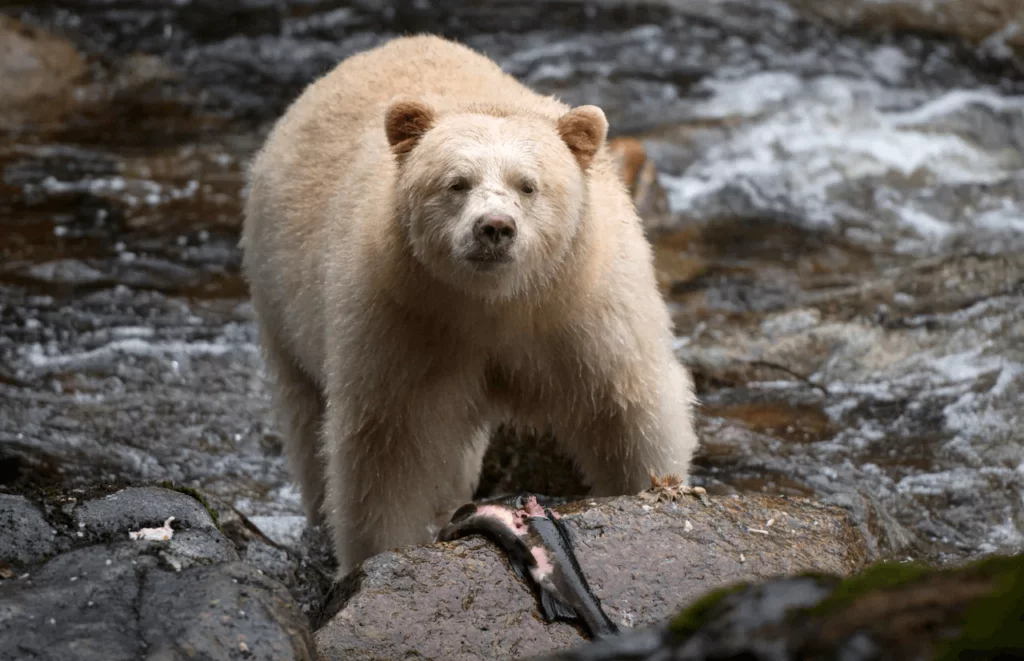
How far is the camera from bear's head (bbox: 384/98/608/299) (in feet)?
15.4

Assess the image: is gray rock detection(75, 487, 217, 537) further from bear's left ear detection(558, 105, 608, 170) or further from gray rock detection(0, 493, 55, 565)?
bear's left ear detection(558, 105, 608, 170)

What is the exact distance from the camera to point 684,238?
10.9m

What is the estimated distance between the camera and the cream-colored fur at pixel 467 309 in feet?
16.1

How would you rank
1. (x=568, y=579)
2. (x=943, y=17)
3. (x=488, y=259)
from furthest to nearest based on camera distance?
1. (x=943, y=17)
2. (x=488, y=259)
3. (x=568, y=579)

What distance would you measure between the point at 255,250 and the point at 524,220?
2749 mm

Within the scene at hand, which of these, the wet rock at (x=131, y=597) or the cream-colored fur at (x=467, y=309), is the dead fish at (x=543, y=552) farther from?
the wet rock at (x=131, y=597)

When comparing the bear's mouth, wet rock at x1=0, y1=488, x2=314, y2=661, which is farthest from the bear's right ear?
wet rock at x1=0, y1=488, x2=314, y2=661

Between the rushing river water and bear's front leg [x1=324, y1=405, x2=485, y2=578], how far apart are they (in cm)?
113

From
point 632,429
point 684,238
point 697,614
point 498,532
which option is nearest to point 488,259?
point 498,532

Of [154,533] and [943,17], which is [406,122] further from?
[943,17]

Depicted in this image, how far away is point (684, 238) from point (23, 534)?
24.9 feet

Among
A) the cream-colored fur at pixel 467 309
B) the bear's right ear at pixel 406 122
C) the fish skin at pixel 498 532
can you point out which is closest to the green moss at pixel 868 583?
the fish skin at pixel 498 532

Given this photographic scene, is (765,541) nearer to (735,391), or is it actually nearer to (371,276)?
(371,276)

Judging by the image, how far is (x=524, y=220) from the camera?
480 centimetres
